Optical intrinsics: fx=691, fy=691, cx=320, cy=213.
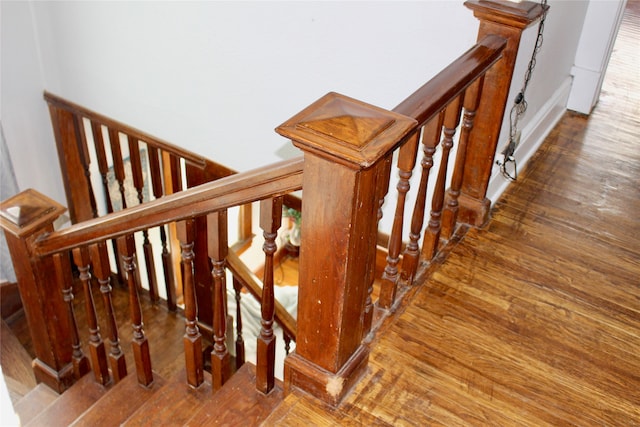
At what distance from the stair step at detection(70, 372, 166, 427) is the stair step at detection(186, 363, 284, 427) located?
0.50 metres

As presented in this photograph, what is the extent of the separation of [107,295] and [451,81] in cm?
142

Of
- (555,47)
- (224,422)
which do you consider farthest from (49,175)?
(555,47)

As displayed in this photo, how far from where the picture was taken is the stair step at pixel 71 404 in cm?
260

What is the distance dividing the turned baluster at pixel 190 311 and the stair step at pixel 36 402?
0.88 metres

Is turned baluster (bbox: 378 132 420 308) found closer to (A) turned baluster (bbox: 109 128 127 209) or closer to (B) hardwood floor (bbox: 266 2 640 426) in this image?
(B) hardwood floor (bbox: 266 2 640 426)

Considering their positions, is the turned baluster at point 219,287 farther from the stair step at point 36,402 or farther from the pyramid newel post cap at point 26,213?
the stair step at point 36,402

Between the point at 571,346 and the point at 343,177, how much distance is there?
1047 millimetres

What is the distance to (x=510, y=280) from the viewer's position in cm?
231

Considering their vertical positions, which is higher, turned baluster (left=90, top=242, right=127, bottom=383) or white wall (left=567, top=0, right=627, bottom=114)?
white wall (left=567, top=0, right=627, bottom=114)

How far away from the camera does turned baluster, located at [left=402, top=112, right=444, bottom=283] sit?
→ 1.93 metres

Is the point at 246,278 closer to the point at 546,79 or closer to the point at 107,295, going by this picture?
the point at 107,295

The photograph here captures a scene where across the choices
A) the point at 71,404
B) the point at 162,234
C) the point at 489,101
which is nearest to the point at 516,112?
the point at 489,101

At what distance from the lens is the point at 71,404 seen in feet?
8.64

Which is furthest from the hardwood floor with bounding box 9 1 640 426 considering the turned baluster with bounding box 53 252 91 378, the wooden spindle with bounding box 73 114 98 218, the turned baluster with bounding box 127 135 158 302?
the wooden spindle with bounding box 73 114 98 218
